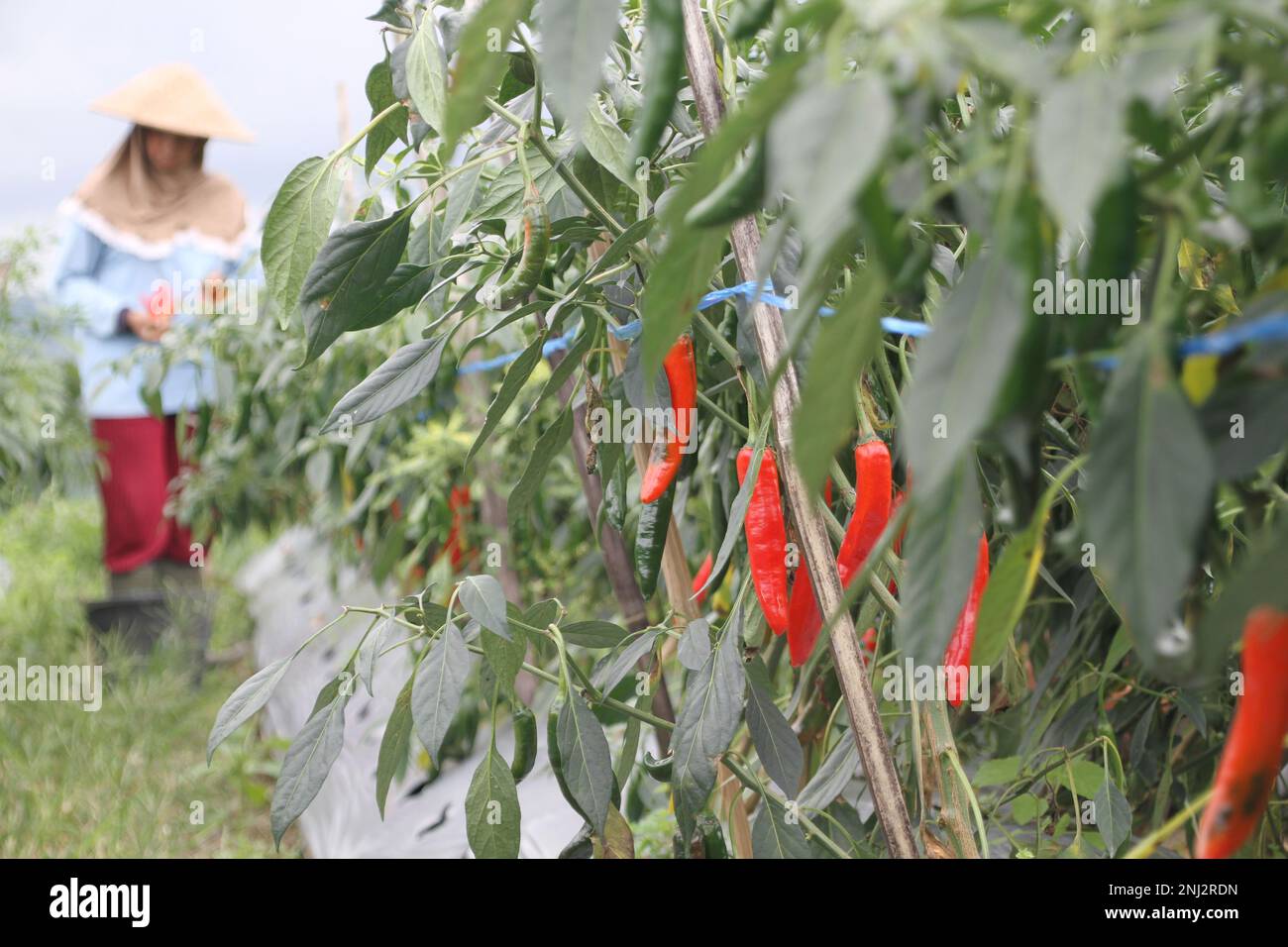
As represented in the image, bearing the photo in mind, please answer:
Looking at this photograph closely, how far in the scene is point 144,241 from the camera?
3.32 meters

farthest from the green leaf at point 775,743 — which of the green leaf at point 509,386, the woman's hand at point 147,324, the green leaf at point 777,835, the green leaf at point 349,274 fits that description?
the woman's hand at point 147,324

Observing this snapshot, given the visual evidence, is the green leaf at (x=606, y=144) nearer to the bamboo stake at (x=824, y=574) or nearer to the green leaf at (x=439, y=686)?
the bamboo stake at (x=824, y=574)

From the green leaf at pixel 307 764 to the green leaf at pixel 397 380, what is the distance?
0.59ft

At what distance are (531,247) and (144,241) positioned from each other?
2.98m

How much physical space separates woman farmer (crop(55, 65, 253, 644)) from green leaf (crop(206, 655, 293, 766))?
2.57 meters

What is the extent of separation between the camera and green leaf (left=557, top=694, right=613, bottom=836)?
2.42 ft

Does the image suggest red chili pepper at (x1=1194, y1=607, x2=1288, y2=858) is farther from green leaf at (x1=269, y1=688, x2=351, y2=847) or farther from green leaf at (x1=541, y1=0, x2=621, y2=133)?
green leaf at (x1=269, y1=688, x2=351, y2=847)

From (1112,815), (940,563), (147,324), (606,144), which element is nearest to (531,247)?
(606,144)
